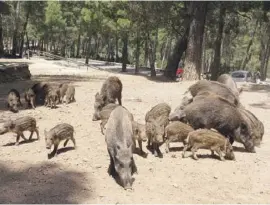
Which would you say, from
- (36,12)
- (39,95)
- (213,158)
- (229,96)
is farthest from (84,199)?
A: (36,12)

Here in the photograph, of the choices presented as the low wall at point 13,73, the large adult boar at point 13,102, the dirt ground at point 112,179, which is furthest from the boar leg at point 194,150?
the low wall at point 13,73

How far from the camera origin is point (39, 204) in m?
6.00

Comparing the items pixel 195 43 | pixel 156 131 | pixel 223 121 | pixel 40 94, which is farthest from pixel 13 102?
pixel 195 43

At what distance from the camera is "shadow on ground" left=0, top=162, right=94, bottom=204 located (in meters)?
6.20

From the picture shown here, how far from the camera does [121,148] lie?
22.2 ft

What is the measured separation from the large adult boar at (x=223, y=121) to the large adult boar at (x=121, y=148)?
7.43ft

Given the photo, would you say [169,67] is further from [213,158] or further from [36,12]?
[36,12]

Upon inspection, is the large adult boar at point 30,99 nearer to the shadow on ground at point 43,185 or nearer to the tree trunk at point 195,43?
the shadow on ground at point 43,185

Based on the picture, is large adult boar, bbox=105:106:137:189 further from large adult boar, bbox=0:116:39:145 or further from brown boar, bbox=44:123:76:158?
large adult boar, bbox=0:116:39:145

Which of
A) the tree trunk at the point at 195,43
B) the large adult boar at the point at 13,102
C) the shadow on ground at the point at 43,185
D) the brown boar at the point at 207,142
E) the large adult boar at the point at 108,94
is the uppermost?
the tree trunk at the point at 195,43

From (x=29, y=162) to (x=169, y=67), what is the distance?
1921cm

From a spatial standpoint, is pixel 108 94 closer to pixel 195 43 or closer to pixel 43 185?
pixel 43 185

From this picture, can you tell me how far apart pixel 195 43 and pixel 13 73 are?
8.41 m

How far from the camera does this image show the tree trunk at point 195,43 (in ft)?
66.3
